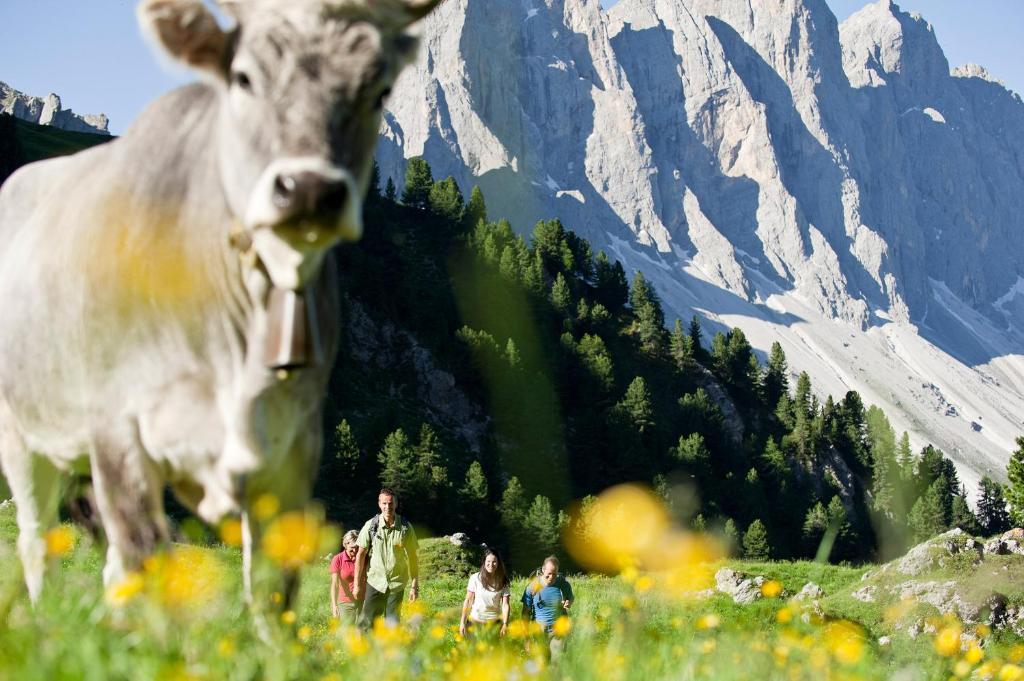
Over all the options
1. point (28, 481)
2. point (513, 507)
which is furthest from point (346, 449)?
point (28, 481)

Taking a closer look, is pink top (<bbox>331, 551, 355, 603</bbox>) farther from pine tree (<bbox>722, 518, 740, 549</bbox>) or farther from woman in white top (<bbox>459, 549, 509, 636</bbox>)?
pine tree (<bbox>722, 518, 740, 549</bbox>)

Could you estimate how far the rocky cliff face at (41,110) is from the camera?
482 feet

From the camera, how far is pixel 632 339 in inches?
3487

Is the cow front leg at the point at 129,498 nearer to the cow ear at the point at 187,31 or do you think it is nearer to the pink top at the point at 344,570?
the cow ear at the point at 187,31

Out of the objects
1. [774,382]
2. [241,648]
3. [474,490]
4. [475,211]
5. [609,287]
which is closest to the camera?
[241,648]

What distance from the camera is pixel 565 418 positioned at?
7225 centimetres

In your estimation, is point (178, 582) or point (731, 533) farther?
point (731, 533)

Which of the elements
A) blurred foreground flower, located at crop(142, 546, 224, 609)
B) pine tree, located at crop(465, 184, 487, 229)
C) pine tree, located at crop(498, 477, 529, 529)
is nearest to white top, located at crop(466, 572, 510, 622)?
blurred foreground flower, located at crop(142, 546, 224, 609)

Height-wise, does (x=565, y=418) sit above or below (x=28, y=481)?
above

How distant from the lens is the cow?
331cm

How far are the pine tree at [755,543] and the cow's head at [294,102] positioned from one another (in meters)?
62.8

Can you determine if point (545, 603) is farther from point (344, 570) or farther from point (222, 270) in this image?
point (222, 270)

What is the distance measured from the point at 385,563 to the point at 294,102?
887cm

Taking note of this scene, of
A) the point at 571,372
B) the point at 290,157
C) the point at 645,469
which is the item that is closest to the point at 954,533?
the point at 290,157
